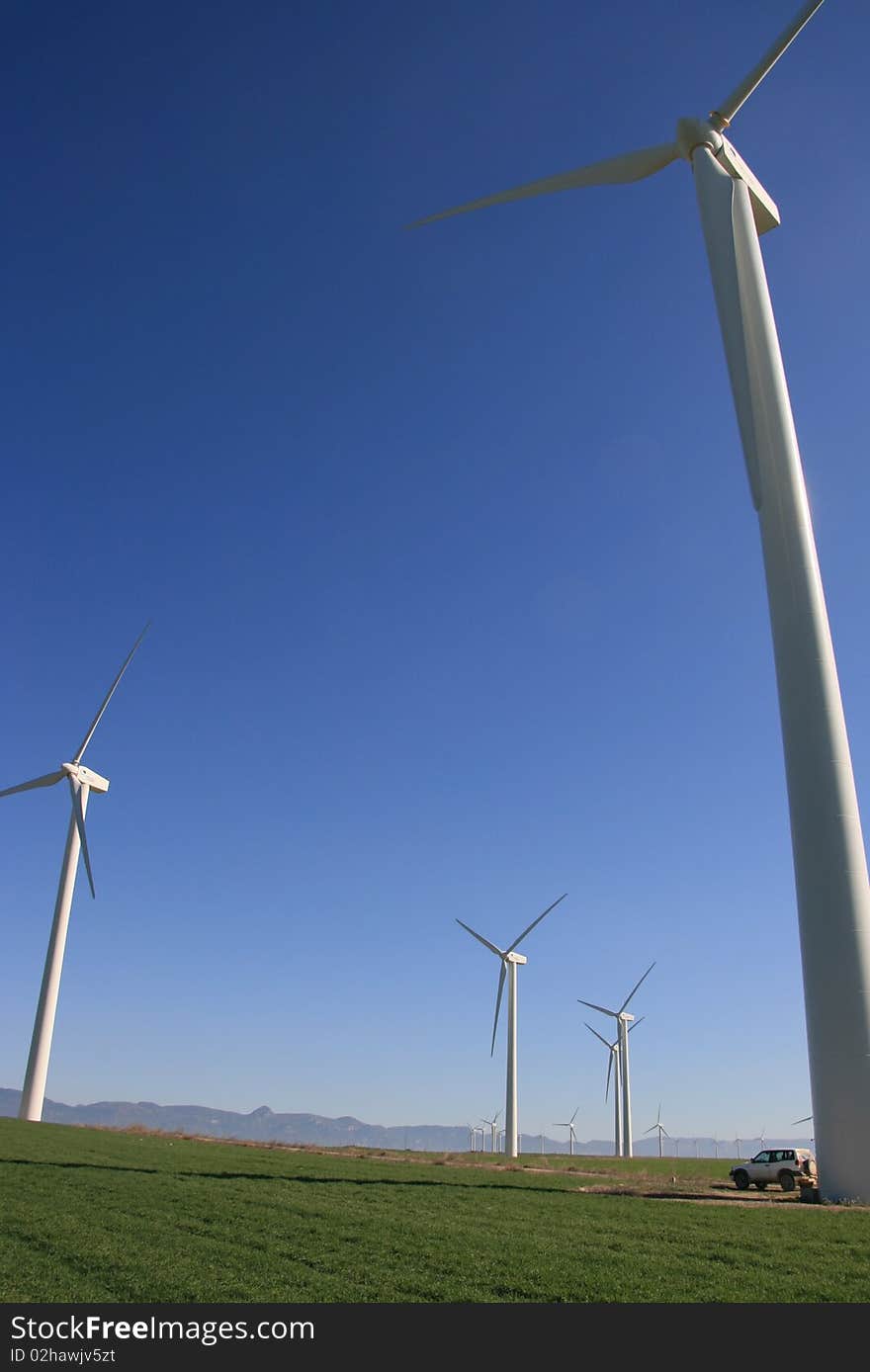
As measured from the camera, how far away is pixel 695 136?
4050 cm

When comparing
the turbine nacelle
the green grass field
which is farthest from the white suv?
the turbine nacelle

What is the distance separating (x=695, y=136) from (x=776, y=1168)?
1876 inches

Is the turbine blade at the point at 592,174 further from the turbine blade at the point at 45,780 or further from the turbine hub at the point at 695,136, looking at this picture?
the turbine blade at the point at 45,780

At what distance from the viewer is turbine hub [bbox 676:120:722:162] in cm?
4034

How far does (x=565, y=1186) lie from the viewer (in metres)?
35.1

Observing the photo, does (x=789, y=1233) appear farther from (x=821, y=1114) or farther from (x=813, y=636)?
(x=813, y=636)

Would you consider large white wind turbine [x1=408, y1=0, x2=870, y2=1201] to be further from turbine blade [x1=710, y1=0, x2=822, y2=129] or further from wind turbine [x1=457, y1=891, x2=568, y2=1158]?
wind turbine [x1=457, y1=891, x2=568, y2=1158]

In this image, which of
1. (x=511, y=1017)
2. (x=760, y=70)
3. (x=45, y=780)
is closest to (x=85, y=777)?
(x=45, y=780)

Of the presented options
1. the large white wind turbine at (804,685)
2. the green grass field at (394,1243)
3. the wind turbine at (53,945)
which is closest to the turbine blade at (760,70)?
the large white wind turbine at (804,685)

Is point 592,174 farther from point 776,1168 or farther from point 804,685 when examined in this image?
point 776,1168

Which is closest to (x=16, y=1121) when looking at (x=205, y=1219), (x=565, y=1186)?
(x=565, y=1186)

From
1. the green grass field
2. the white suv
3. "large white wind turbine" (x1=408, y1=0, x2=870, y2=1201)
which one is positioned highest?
"large white wind turbine" (x1=408, y1=0, x2=870, y2=1201)

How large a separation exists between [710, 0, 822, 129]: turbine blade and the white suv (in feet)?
158

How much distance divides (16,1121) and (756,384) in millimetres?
64843
